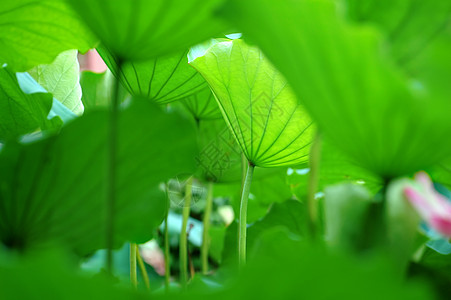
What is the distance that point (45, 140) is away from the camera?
0.74ft

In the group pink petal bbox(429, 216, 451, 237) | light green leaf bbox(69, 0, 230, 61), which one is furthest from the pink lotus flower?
light green leaf bbox(69, 0, 230, 61)

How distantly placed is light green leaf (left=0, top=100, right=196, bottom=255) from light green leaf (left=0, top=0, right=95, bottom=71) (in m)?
0.09

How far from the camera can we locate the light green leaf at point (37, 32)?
10.9 inches

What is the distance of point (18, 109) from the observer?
0.35 meters

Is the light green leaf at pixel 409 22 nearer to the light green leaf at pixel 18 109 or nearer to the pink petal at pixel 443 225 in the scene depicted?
the pink petal at pixel 443 225

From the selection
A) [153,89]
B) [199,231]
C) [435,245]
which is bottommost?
[199,231]

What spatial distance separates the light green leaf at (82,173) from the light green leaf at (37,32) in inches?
3.6

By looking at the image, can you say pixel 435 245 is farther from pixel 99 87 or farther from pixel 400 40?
pixel 99 87

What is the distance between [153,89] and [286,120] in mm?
112

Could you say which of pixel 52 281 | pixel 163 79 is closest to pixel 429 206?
→ pixel 52 281

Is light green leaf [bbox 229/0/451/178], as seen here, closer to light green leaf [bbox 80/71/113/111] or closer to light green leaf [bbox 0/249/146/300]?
light green leaf [bbox 0/249/146/300]

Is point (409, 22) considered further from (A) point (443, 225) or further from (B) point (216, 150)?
(B) point (216, 150)

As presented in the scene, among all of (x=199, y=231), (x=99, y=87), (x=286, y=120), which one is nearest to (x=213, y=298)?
(x=286, y=120)

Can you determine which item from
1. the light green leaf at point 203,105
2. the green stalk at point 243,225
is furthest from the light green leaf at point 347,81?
the light green leaf at point 203,105
